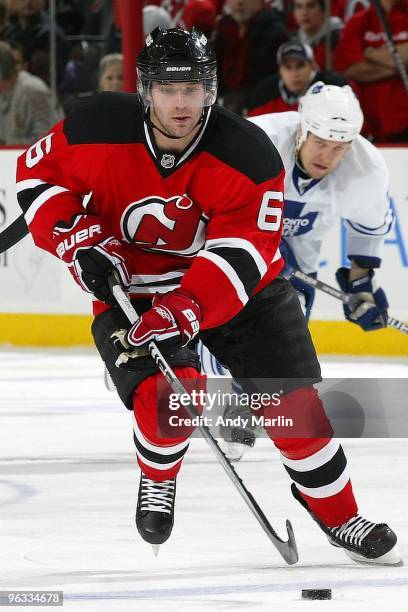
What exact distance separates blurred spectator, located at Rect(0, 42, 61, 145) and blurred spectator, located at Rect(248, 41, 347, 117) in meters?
1.00

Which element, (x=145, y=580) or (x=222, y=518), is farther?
(x=222, y=518)

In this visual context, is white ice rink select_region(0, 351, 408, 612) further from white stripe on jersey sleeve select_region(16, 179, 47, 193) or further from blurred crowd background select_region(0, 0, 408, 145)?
blurred crowd background select_region(0, 0, 408, 145)

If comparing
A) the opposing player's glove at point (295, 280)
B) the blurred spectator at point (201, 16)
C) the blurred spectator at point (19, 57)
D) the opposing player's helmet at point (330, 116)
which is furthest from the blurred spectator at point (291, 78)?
the opposing player's helmet at point (330, 116)

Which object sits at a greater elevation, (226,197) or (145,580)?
(226,197)

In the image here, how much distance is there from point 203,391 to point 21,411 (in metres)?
1.97

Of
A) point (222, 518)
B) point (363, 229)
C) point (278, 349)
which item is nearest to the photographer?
point (278, 349)

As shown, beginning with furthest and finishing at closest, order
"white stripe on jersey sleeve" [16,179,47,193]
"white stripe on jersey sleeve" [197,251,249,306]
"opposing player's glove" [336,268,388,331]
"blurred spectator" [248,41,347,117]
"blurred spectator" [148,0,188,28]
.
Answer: "blurred spectator" [148,0,188,28]
"blurred spectator" [248,41,347,117]
"opposing player's glove" [336,268,388,331]
"white stripe on jersey sleeve" [16,179,47,193]
"white stripe on jersey sleeve" [197,251,249,306]

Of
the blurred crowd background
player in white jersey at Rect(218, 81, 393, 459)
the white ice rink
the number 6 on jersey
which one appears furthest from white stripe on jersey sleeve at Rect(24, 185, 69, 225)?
the blurred crowd background

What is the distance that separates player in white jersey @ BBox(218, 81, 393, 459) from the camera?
3639 mm

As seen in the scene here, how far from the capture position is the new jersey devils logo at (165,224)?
250 cm

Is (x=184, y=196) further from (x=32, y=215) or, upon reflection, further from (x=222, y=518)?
(x=222, y=518)

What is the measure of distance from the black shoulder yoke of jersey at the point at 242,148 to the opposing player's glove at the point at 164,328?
0.26 metres

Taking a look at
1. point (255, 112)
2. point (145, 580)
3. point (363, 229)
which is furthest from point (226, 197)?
point (255, 112)

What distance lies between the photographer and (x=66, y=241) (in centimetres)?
250
